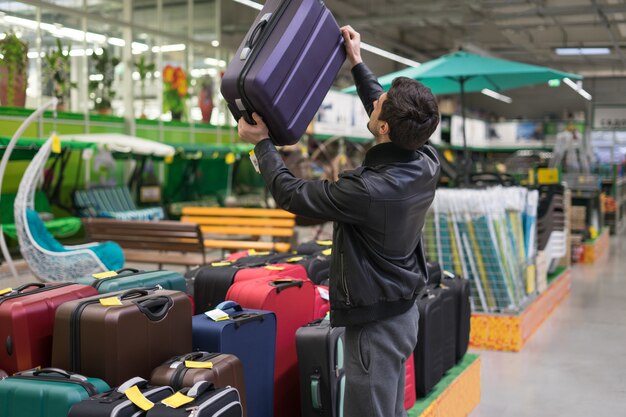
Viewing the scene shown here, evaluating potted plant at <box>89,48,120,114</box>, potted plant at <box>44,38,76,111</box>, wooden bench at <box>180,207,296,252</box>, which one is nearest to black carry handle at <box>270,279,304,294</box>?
wooden bench at <box>180,207,296,252</box>

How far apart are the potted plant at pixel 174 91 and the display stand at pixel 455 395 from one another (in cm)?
1173

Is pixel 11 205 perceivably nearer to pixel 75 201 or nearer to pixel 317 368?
pixel 75 201

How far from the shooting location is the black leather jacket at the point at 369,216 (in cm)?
224

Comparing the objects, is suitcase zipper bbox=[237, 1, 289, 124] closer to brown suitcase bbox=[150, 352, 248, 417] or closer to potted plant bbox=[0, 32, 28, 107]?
brown suitcase bbox=[150, 352, 248, 417]

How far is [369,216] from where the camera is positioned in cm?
227

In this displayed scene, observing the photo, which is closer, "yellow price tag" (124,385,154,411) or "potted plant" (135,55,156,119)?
"yellow price tag" (124,385,154,411)

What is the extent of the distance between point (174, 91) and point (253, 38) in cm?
1337

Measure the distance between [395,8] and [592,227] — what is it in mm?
10257

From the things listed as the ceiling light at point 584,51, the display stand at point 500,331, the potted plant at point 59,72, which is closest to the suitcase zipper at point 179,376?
the display stand at point 500,331

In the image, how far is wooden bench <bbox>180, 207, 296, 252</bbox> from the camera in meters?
7.81

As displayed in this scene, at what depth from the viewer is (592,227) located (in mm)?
11953

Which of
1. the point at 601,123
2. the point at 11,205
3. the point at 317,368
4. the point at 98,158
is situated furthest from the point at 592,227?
the point at 601,123

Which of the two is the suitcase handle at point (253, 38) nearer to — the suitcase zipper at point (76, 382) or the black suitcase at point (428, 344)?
the suitcase zipper at point (76, 382)

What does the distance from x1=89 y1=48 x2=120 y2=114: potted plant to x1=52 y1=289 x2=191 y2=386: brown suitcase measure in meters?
11.2
